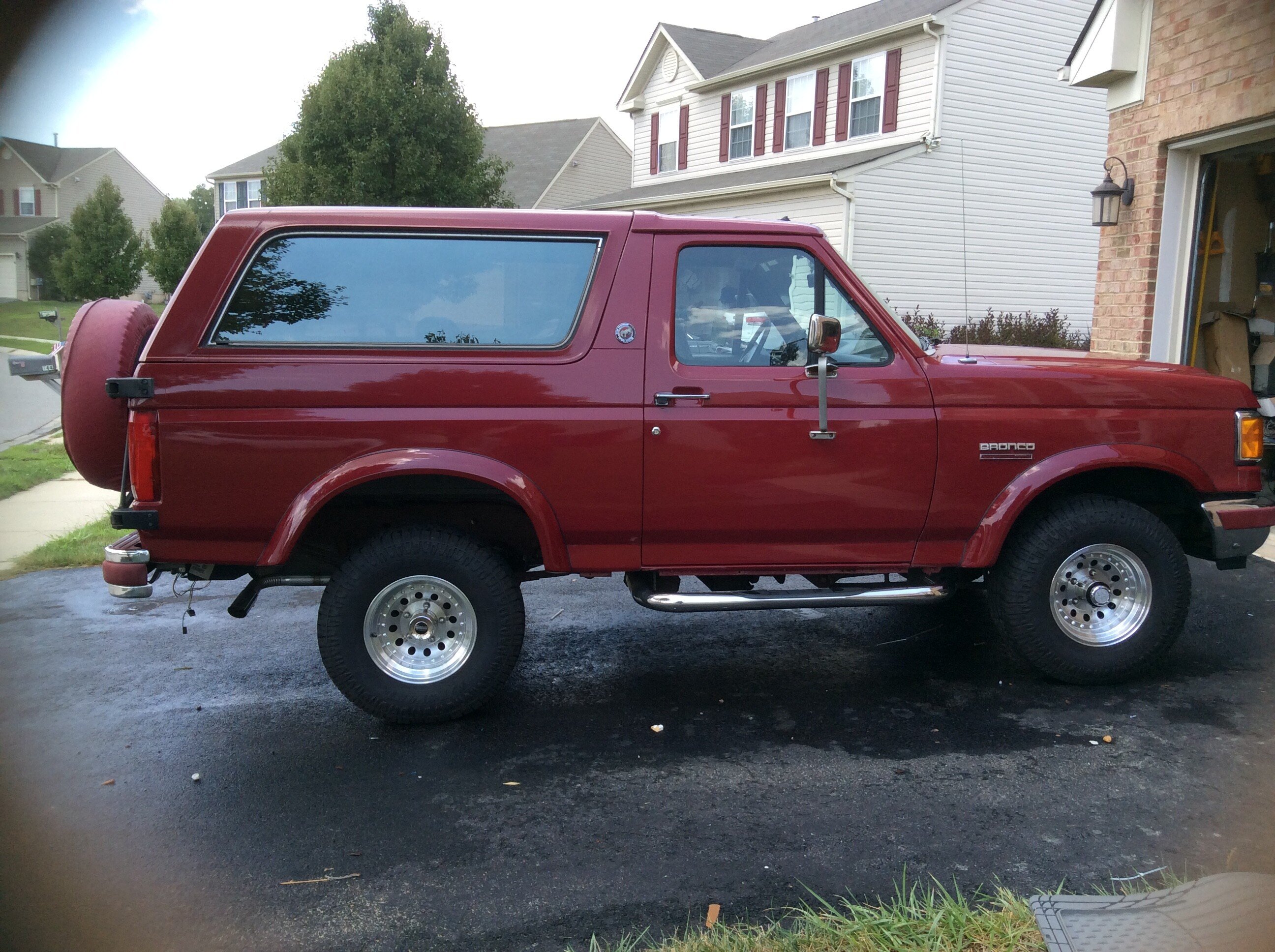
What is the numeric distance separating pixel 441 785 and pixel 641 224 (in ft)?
8.18

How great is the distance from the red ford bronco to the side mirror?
0.07ft

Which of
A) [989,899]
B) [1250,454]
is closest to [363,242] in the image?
[989,899]

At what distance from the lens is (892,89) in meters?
19.4

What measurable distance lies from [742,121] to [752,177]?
247cm

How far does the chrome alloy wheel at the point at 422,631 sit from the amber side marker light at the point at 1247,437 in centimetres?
361

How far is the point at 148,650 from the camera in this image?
541cm

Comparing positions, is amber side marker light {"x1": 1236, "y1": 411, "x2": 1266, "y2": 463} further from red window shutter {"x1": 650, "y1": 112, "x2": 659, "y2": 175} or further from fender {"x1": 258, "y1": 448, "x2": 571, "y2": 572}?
red window shutter {"x1": 650, "y1": 112, "x2": 659, "y2": 175}

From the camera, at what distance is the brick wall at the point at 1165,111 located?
7.14 m

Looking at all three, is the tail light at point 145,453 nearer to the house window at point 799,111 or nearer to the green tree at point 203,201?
the house window at point 799,111

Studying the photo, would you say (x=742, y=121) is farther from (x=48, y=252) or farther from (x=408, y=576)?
(x=48, y=252)

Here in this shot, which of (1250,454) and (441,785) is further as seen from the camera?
(1250,454)

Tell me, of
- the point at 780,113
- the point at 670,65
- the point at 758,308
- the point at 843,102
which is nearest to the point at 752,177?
the point at 780,113

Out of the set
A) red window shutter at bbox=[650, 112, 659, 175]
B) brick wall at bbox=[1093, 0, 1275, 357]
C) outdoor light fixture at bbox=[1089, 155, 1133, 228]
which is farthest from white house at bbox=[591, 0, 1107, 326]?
outdoor light fixture at bbox=[1089, 155, 1133, 228]

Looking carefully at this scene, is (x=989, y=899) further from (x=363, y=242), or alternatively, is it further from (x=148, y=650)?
(x=148, y=650)
